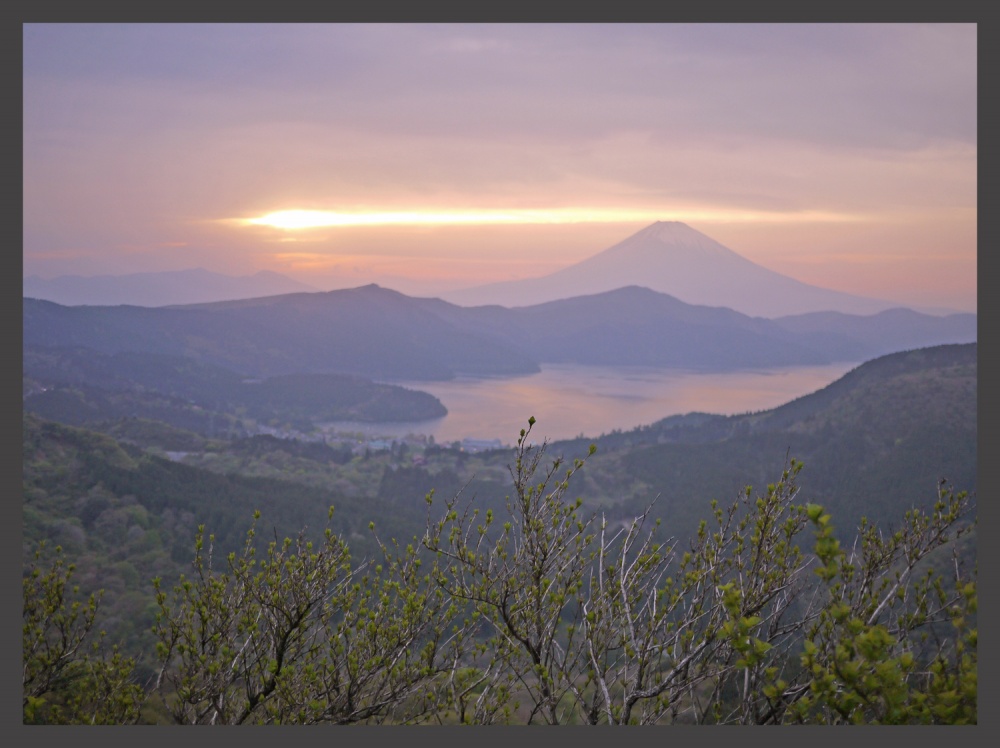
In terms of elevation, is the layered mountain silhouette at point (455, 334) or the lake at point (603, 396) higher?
the layered mountain silhouette at point (455, 334)

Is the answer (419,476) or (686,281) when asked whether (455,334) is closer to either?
(419,476)

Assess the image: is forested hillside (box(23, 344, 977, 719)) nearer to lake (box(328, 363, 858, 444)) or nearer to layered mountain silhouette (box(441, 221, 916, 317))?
lake (box(328, 363, 858, 444))

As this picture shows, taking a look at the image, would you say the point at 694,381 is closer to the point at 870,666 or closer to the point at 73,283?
the point at 73,283

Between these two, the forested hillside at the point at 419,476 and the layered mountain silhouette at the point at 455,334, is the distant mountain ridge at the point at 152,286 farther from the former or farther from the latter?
the layered mountain silhouette at the point at 455,334

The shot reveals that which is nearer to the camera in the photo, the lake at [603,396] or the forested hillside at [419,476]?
the forested hillside at [419,476]

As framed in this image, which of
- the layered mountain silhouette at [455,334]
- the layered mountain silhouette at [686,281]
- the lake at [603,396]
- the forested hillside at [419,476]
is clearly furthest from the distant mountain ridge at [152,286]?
the lake at [603,396]

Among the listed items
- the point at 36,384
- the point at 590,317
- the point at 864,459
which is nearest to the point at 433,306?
the point at 590,317
